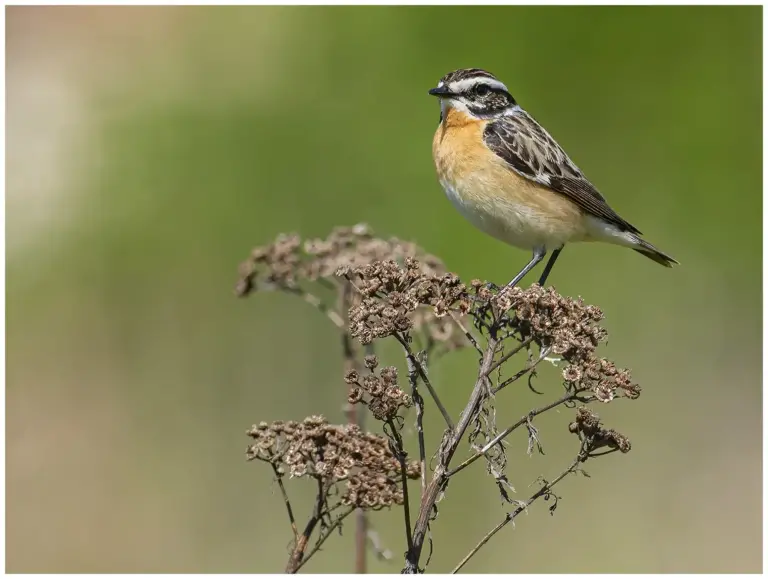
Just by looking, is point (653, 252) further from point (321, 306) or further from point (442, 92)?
point (321, 306)

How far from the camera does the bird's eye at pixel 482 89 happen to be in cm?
605

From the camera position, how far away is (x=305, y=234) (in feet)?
29.8

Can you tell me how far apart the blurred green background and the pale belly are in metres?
2.45

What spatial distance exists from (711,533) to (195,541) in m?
4.22

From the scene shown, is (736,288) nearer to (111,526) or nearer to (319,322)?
(319,322)

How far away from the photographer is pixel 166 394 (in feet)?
26.6

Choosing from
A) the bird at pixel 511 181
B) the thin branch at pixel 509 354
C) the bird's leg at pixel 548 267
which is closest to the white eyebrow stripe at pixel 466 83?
the bird at pixel 511 181

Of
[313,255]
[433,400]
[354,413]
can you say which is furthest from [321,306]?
[433,400]

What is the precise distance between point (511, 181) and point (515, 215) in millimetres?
228

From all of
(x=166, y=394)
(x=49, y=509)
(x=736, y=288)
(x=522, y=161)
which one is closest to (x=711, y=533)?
(x=736, y=288)

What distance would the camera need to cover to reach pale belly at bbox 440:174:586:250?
5.74 meters

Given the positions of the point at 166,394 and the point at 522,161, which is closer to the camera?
the point at 522,161

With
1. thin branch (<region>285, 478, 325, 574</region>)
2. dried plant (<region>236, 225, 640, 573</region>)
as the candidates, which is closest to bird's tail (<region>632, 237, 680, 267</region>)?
dried plant (<region>236, 225, 640, 573</region>)

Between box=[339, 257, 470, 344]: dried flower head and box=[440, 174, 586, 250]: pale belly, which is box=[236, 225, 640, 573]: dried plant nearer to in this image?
box=[339, 257, 470, 344]: dried flower head
